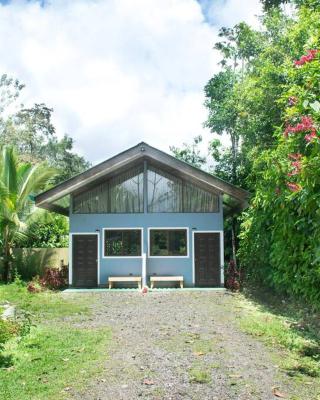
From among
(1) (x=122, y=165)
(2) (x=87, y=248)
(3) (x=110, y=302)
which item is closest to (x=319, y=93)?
(3) (x=110, y=302)

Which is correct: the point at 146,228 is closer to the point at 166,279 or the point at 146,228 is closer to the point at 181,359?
the point at 166,279

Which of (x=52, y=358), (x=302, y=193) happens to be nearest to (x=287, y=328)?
(x=52, y=358)

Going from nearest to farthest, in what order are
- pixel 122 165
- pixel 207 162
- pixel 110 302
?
pixel 110 302 < pixel 122 165 < pixel 207 162

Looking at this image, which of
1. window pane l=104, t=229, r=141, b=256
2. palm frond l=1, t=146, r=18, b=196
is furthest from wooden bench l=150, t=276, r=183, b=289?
palm frond l=1, t=146, r=18, b=196

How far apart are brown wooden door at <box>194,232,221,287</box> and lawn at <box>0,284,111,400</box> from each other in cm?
691

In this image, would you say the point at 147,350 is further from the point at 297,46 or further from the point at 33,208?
the point at 33,208

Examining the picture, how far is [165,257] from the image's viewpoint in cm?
1641

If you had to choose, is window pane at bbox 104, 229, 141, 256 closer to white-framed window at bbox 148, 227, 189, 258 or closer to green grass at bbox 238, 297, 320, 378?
white-framed window at bbox 148, 227, 189, 258

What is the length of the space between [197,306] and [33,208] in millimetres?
9055

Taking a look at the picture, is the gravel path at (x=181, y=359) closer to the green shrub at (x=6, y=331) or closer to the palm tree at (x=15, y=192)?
the green shrub at (x=6, y=331)

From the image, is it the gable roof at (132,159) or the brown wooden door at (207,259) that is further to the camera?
the brown wooden door at (207,259)

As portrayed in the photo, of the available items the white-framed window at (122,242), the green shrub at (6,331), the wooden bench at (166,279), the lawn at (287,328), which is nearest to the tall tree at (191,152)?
the white-framed window at (122,242)

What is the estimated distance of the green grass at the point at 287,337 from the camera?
19.9 feet

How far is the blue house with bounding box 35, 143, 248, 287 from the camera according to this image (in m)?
16.4
